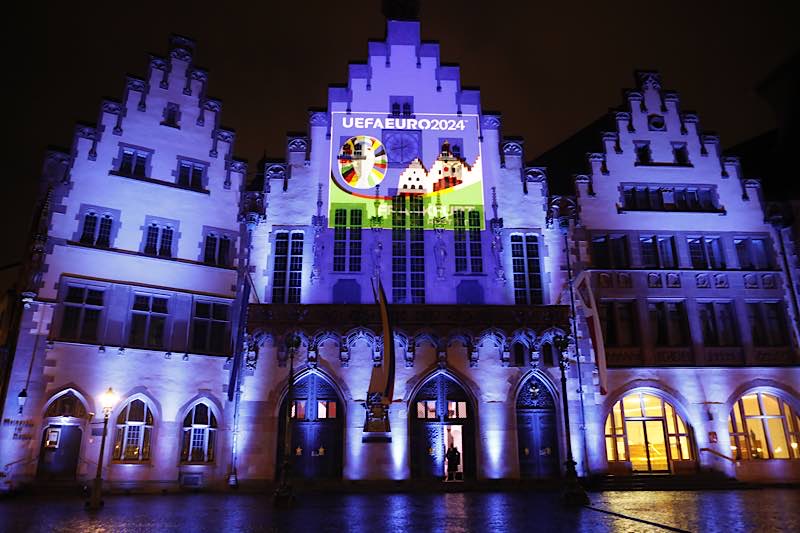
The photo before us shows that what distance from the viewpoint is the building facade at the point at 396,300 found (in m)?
25.8

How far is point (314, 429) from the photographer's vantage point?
2720 cm

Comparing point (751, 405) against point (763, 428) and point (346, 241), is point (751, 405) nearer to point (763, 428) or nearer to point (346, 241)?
point (763, 428)

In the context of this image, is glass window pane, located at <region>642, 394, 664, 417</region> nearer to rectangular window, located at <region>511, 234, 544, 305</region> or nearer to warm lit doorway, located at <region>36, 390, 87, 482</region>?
rectangular window, located at <region>511, 234, 544, 305</region>

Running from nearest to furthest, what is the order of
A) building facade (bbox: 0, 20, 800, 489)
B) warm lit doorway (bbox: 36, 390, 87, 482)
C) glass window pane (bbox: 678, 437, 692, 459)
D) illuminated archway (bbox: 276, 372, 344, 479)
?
warm lit doorway (bbox: 36, 390, 87, 482) < building facade (bbox: 0, 20, 800, 489) < illuminated archway (bbox: 276, 372, 344, 479) < glass window pane (bbox: 678, 437, 692, 459)

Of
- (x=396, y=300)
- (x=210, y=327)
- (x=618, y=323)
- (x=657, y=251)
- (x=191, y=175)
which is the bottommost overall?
(x=210, y=327)

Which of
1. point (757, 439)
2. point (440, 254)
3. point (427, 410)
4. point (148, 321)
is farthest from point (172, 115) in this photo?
point (757, 439)

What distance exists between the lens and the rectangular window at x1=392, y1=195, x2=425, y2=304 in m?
29.0

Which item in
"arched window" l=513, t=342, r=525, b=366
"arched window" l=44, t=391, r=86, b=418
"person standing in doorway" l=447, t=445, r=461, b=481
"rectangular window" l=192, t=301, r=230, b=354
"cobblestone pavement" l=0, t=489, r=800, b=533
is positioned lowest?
"cobblestone pavement" l=0, t=489, r=800, b=533

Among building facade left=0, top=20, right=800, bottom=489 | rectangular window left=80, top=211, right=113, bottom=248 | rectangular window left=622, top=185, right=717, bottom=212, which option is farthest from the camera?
rectangular window left=622, top=185, right=717, bottom=212

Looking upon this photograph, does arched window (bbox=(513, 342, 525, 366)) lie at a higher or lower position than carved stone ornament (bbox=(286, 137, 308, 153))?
lower

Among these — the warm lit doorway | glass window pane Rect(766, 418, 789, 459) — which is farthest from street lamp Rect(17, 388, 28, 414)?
glass window pane Rect(766, 418, 789, 459)

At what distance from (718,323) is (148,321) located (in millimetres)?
27003

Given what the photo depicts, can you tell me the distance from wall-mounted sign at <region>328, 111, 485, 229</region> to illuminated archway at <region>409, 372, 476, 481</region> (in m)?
8.03

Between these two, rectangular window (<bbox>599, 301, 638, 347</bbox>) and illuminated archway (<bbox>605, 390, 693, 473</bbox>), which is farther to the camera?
rectangular window (<bbox>599, 301, 638, 347</bbox>)
